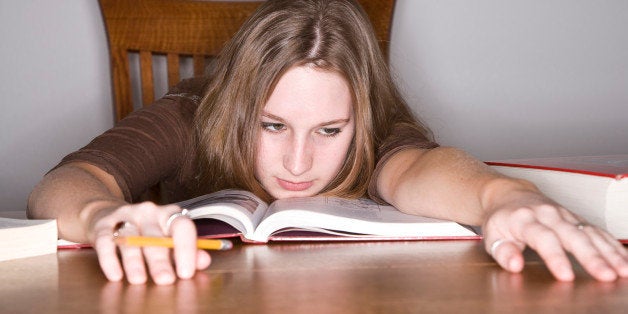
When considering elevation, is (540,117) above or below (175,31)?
below

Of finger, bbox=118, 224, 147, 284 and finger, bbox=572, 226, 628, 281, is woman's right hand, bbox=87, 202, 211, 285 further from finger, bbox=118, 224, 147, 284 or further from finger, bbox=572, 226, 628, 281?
finger, bbox=572, 226, 628, 281

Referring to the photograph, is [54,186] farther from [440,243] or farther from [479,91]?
[479,91]

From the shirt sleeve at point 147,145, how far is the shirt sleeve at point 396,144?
338 millimetres

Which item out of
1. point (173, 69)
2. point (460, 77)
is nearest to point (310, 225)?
point (173, 69)

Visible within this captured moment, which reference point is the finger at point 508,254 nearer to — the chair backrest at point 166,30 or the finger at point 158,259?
the finger at point 158,259

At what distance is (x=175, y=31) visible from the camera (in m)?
1.97

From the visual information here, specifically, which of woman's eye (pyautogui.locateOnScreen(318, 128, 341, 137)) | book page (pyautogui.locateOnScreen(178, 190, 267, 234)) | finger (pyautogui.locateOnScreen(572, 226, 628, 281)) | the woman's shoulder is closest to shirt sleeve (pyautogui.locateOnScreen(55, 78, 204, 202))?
the woman's shoulder

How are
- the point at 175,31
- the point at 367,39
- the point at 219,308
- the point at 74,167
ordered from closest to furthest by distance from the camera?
1. the point at 219,308
2. the point at 74,167
3. the point at 367,39
4. the point at 175,31

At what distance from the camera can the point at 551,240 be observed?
0.78 metres

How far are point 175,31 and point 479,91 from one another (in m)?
0.82

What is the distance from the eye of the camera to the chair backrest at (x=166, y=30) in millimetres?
1952

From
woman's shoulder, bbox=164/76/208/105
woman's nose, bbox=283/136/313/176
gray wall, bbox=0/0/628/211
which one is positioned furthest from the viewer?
gray wall, bbox=0/0/628/211

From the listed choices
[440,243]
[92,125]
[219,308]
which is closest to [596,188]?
[440,243]

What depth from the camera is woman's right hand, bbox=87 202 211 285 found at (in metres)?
0.78
